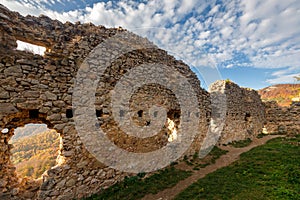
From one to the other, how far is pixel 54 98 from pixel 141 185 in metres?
4.75

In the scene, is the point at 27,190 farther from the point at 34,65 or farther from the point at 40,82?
the point at 34,65

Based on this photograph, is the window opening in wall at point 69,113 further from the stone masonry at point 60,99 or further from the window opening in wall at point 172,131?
the window opening in wall at point 172,131

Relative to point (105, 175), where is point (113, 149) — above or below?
above

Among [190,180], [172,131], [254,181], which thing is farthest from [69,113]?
[254,181]

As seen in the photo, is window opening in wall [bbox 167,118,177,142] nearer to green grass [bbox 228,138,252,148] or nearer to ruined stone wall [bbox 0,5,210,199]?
ruined stone wall [bbox 0,5,210,199]

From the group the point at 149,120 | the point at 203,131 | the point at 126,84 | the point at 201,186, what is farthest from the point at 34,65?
the point at 203,131

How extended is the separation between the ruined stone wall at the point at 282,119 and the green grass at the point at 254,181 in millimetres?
10565

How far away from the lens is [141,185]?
6.74 metres

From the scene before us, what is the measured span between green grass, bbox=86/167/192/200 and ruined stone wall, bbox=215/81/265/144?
670cm

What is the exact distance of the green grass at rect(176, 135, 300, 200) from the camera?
16.7 ft

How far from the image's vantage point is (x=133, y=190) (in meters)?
6.33

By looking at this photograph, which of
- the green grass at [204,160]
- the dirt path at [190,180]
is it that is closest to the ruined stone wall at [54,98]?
the dirt path at [190,180]

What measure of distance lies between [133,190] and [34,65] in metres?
5.65

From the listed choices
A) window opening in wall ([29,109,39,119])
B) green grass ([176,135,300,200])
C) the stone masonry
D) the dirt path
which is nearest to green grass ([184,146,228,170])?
the dirt path
